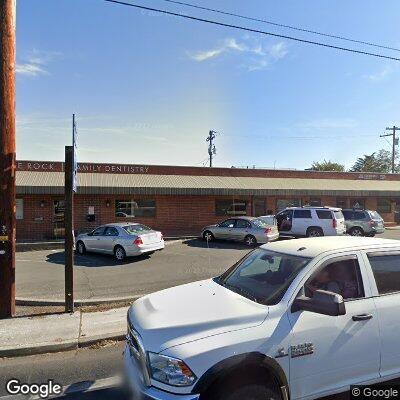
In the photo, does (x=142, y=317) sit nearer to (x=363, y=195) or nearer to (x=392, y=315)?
(x=392, y=315)

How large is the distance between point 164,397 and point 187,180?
22.9 m

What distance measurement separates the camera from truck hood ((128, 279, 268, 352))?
3.22m

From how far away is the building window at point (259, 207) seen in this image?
26.9 meters

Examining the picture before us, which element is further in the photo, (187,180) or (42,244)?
(187,180)

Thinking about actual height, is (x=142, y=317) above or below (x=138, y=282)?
above

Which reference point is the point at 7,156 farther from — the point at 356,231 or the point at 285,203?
the point at 285,203

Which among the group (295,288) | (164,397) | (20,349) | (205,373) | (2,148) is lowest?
(20,349)

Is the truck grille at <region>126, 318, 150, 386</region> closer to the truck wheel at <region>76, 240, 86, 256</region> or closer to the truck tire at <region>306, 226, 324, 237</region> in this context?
the truck wheel at <region>76, 240, 86, 256</region>

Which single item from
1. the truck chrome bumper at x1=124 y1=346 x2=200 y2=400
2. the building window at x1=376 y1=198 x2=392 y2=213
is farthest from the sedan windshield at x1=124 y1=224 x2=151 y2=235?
the building window at x1=376 y1=198 x2=392 y2=213

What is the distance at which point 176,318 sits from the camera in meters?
3.46

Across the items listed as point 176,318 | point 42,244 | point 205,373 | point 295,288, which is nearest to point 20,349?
point 176,318

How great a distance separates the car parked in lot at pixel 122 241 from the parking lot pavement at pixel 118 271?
33 centimetres

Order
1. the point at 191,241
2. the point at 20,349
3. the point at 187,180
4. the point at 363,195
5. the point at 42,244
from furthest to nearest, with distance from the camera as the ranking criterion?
the point at 363,195 → the point at 187,180 → the point at 191,241 → the point at 42,244 → the point at 20,349

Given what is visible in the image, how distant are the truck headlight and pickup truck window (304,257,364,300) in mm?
1486
